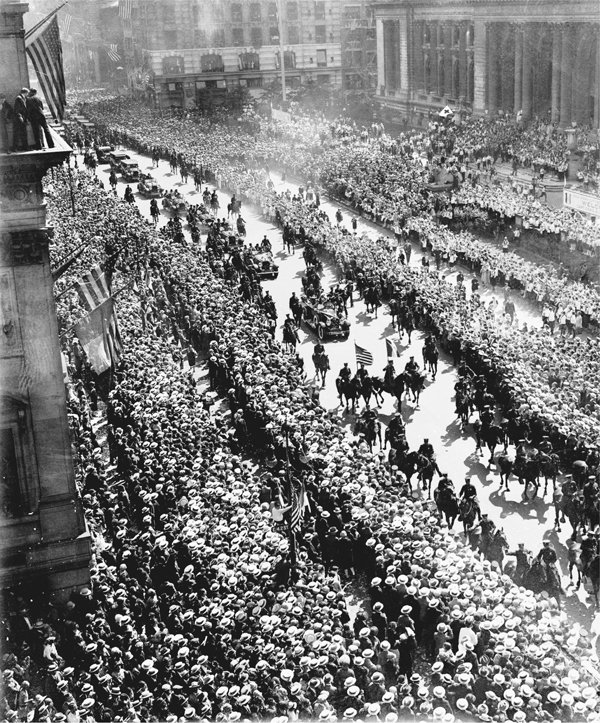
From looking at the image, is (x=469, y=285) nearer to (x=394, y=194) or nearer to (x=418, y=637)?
(x=394, y=194)

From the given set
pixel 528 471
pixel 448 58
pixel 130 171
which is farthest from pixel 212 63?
pixel 528 471

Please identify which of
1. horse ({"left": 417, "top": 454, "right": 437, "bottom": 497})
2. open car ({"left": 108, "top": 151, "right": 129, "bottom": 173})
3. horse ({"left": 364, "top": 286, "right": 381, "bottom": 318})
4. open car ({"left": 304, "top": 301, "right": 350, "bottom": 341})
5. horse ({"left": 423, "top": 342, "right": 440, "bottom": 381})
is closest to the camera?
horse ({"left": 417, "top": 454, "right": 437, "bottom": 497})

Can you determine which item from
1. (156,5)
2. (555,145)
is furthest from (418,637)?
(156,5)

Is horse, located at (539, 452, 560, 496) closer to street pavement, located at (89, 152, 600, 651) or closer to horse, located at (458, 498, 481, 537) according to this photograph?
street pavement, located at (89, 152, 600, 651)

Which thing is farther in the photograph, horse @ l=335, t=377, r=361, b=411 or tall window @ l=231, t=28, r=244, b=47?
tall window @ l=231, t=28, r=244, b=47

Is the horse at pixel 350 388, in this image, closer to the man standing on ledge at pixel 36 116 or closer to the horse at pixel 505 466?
the horse at pixel 505 466

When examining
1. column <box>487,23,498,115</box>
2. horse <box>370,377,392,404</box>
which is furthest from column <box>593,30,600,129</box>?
horse <box>370,377,392,404</box>

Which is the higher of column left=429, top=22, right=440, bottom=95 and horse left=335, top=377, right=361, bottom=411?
column left=429, top=22, right=440, bottom=95

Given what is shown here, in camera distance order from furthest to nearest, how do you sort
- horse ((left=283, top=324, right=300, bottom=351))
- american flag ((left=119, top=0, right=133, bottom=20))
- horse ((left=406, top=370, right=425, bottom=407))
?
american flag ((left=119, top=0, right=133, bottom=20))
horse ((left=283, top=324, right=300, bottom=351))
horse ((left=406, top=370, right=425, bottom=407))

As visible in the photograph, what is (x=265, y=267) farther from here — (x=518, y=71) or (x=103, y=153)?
(x=103, y=153)
